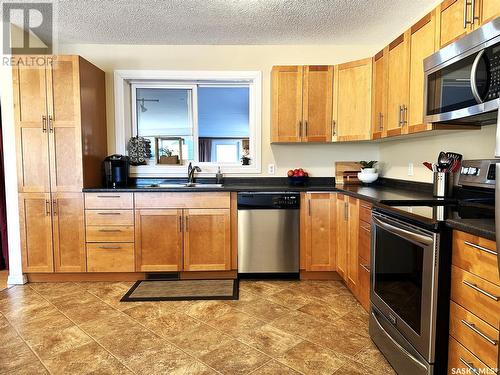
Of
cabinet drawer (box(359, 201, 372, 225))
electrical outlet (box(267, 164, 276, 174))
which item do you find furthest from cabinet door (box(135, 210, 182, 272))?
cabinet drawer (box(359, 201, 372, 225))

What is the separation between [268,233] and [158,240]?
1053 mm

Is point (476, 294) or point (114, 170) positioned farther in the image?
point (114, 170)

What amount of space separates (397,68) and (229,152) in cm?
193

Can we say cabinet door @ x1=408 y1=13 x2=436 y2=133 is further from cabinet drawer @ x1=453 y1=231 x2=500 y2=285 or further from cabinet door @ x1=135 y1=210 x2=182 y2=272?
cabinet door @ x1=135 y1=210 x2=182 y2=272

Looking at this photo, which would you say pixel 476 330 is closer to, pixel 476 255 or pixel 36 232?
pixel 476 255

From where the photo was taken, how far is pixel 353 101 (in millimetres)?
3156

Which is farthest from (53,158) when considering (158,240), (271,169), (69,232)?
(271,169)

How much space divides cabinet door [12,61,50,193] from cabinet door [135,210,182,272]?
3.12 ft

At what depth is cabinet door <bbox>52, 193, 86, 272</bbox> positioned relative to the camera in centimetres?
304

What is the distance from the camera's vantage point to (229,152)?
376 centimetres

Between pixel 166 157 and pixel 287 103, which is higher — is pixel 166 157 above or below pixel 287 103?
below

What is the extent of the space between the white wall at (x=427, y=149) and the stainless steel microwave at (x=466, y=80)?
154 mm

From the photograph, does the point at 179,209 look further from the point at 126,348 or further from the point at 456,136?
the point at 456,136

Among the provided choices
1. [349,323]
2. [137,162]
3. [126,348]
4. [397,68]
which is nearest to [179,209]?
[137,162]
